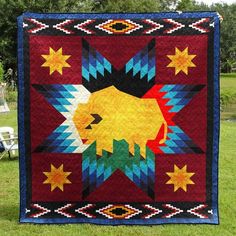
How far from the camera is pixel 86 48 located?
4961 mm

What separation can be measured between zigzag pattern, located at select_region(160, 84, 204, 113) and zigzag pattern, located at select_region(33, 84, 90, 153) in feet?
2.53

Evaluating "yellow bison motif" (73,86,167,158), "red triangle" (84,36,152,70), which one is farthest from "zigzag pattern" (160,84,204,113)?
"red triangle" (84,36,152,70)

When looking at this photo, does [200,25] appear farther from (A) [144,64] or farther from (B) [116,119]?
(B) [116,119]

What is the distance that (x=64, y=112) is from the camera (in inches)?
199

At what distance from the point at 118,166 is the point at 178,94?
2.99 feet

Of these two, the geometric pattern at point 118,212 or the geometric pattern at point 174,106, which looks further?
the geometric pattern at point 118,212

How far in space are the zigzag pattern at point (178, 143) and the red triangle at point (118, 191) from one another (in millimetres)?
474

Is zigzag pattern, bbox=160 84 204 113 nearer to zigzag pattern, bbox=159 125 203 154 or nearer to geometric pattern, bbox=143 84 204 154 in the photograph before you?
geometric pattern, bbox=143 84 204 154

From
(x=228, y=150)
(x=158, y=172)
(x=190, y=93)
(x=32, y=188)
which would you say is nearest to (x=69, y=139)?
(x=32, y=188)

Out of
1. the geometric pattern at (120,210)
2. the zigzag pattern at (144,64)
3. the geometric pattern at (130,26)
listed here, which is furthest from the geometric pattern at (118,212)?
the geometric pattern at (130,26)

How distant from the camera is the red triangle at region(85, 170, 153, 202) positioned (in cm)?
515

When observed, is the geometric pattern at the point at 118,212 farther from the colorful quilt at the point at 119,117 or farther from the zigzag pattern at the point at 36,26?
the zigzag pattern at the point at 36,26

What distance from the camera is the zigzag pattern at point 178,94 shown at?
5004 mm

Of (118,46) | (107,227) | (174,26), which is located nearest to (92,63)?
(118,46)
